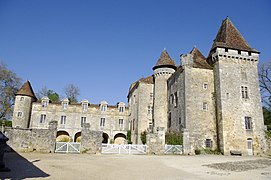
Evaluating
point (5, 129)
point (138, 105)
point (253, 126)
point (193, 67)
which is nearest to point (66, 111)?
point (138, 105)

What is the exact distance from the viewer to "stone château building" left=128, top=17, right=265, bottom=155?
20266 millimetres

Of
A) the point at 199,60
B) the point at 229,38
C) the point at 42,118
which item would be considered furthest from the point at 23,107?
the point at 229,38

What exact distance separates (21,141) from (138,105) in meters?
15.7

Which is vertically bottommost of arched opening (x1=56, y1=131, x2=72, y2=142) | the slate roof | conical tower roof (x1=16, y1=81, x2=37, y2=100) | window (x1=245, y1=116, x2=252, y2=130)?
arched opening (x1=56, y1=131, x2=72, y2=142)

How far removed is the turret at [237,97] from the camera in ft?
65.9

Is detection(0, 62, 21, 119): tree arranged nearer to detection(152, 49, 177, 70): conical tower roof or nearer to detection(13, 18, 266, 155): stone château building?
detection(13, 18, 266, 155): stone château building

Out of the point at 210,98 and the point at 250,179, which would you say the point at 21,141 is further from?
the point at 210,98

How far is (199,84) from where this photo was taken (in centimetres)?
2220

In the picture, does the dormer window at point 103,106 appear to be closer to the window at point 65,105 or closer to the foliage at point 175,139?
the window at point 65,105

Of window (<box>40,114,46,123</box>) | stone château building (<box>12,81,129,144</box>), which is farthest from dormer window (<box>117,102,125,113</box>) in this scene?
window (<box>40,114,46,123</box>)

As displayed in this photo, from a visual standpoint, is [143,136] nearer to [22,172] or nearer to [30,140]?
[30,140]

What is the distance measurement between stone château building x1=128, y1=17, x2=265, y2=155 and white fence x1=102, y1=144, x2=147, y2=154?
324 centimetres

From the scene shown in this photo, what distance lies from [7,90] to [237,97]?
30699mm

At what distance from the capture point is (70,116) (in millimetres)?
31547
